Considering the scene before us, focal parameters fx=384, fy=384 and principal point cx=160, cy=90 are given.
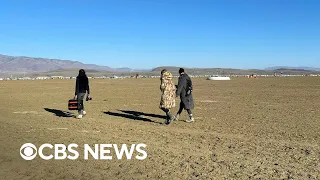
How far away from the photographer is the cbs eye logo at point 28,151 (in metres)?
7.90

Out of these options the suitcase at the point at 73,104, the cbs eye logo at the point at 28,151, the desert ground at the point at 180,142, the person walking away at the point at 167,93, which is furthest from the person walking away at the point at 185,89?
the cbs eye logo at the point at 28,151

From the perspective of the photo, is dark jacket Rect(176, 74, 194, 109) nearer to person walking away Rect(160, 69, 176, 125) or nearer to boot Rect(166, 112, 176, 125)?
person walking away Rect(160, 69, 176, 125)

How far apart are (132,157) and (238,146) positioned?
2.49 meters

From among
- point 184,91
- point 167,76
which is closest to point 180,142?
point 167,76

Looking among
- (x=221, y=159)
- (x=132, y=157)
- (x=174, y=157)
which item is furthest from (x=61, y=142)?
(x=221, y=159)

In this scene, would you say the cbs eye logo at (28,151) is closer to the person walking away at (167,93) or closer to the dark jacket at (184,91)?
the person walking away at (167,93)

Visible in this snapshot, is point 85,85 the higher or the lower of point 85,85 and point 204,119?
the higher

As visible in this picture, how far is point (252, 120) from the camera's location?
12898 millimetres

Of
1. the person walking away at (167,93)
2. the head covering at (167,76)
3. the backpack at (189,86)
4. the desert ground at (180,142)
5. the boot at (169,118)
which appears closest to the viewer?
the desert ground at (180,142)

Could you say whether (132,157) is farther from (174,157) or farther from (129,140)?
(129,140)

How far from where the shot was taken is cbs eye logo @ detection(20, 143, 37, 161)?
25.9 ft

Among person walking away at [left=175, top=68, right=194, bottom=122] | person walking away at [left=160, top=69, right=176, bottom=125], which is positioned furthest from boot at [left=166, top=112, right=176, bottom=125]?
person walking away at [left=175, top=68, right=194, bottom=122]

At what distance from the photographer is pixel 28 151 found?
27.2 ft

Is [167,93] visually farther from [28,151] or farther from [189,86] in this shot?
[28,151]
